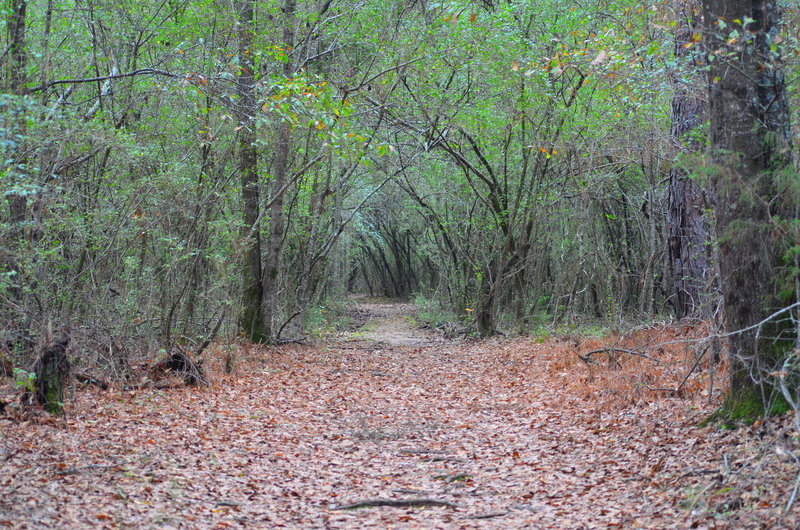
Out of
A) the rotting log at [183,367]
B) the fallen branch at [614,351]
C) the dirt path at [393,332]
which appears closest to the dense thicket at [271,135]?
the rotting log at [183,367]

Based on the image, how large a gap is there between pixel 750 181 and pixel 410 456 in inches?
175

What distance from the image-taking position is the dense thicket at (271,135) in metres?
8.28

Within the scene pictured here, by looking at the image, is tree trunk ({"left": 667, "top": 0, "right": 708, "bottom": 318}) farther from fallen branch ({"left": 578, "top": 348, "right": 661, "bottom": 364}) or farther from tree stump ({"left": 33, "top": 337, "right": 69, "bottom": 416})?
tree stump ({"left": 33, "top": 337, "right": 69, "bottom": 416})

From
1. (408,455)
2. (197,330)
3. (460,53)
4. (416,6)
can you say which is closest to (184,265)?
(197,330)

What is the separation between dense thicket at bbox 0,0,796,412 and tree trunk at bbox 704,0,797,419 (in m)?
0.30

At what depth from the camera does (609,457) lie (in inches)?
263

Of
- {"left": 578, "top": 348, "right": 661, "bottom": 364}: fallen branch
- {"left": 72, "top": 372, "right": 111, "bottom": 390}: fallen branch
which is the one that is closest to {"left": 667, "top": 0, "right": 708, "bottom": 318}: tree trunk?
{"left": 578, "top": 348, "right": 661, "bottom": 364}: fallen branch

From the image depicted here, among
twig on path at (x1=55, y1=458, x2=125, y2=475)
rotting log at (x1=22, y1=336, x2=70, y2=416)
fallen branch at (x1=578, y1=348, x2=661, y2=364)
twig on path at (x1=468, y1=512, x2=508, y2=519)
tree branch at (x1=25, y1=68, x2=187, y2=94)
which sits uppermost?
tree branch at (x1=25, y1=68, x2=187, y2=94)

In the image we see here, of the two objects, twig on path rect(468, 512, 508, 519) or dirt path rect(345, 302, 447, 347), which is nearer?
twig on path rect(468, 512, 508, 519)

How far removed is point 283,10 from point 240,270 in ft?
18.4

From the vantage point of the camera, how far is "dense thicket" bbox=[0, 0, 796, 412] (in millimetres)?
8281

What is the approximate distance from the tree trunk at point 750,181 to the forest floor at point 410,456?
721 mm

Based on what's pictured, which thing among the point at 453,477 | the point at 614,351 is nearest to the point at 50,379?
the point at 453,477

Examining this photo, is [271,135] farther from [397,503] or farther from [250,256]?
[397,503]
